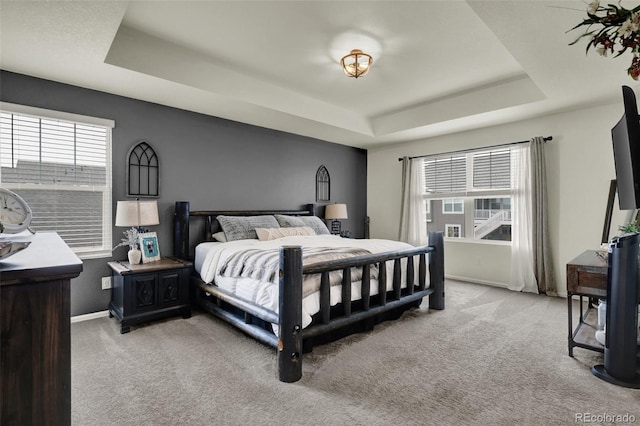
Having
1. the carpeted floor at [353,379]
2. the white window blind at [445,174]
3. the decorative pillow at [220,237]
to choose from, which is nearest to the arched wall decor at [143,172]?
the decorative pillow at [220,237]

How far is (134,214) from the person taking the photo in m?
3.27

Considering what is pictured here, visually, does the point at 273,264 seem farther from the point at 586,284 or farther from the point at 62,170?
the point at 62,170

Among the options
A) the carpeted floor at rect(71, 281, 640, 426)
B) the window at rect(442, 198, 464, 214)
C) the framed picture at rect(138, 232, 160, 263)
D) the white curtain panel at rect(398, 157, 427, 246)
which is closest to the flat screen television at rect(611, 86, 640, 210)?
the carpeted floor at rect(71, 281, 640, 426)

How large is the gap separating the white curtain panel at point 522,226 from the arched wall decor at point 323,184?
288cm

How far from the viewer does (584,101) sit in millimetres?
3781

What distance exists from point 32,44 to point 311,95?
277 centimetres

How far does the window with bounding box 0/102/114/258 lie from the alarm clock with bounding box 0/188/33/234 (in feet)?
7.77

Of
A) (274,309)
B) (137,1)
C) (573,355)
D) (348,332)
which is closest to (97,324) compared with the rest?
(274,309)

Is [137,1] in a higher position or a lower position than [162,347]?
higher

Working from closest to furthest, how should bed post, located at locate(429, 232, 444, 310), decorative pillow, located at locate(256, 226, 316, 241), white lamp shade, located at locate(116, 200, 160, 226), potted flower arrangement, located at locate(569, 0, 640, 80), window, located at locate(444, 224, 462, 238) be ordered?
potted flower arrangement, located at locate(569, 0, 640, 80) < white lamp shade, located at locate(116, 200, 160, 226) < bed post, located at locate(429, 232, 444, 310) < decorative pillow, located at locate(256, 226, 316, 241) < window, located at locate(444, 224, 462, 238)

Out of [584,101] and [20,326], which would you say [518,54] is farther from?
[20,326]

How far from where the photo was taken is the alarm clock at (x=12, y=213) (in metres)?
1.17

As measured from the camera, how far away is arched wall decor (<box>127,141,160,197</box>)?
3.64 m

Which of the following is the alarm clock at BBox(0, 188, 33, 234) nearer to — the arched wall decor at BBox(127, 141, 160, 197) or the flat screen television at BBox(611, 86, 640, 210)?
the arched wall decor at BBox(127, 141, 160, 197)
